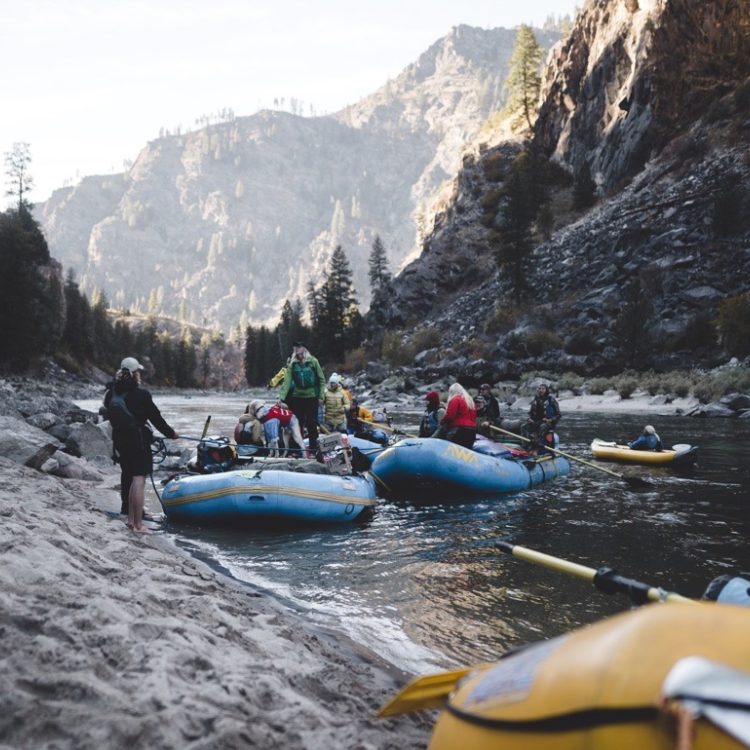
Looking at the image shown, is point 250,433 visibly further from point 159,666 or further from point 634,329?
point 634,329

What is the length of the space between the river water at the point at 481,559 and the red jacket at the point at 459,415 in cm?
156

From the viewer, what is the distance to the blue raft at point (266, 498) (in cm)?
823

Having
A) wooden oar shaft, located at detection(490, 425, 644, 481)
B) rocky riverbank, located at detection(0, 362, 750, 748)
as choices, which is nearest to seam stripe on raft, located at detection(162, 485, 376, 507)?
rocky riverbank, located at detection(0, 362, 750, 748)

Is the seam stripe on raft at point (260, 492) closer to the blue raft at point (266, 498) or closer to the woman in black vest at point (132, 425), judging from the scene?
the blue raft at point (266, 498)

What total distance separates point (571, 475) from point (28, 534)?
10.8 metres

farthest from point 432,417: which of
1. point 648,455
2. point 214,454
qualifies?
point 214,454

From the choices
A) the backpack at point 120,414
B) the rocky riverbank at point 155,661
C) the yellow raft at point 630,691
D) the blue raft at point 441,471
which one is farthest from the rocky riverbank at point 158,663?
the blue raft at point 441,471

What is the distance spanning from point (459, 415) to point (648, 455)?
193 inches

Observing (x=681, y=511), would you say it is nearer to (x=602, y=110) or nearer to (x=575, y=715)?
(x=575, y=715)

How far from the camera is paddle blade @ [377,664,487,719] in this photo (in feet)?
8.59

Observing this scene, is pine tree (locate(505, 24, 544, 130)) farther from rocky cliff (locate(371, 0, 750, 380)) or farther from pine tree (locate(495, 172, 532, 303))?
pine tree (locate(495, 172, 532, 303))

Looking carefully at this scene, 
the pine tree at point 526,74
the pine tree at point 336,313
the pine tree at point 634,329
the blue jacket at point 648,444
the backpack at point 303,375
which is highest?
the pine tree at point 526,74

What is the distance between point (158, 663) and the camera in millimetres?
3105

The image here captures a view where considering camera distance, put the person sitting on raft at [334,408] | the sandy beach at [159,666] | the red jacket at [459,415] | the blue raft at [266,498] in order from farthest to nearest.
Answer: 1. the person sitting on raft at [334,408]
2. the red jacket at [459,415]
3. the blue raft at [266,498]
4. the sandy beach at [159,666]
